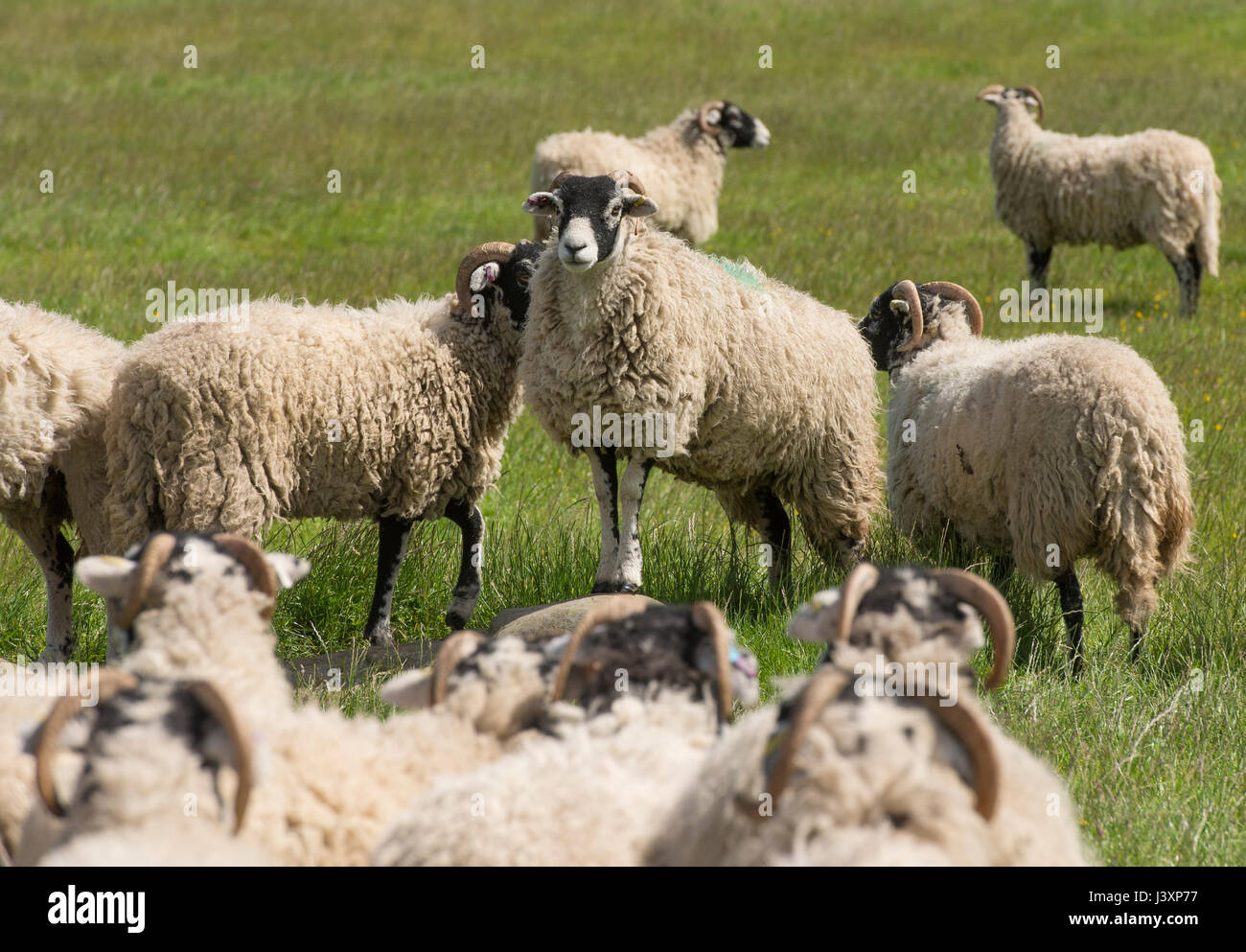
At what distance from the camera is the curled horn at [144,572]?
301 cm

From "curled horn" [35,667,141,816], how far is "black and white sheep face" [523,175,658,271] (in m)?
3.30

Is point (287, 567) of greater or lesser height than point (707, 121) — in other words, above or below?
below

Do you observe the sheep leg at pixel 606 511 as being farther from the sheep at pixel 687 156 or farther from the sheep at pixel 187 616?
the sheep at pixel 687 156

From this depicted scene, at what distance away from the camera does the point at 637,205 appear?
19.4ft

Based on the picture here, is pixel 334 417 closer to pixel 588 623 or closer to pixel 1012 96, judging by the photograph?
pixel 588 623

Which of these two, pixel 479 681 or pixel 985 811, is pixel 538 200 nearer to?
pixel 479 681

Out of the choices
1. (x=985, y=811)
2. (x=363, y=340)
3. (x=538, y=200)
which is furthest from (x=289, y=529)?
(x=985, y=811)

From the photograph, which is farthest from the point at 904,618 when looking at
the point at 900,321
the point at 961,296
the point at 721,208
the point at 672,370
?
the point at 721,208

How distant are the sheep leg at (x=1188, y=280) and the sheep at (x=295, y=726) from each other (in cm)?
1231

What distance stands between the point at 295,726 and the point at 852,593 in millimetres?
1275

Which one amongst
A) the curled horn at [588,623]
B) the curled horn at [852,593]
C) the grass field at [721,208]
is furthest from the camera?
the grass field at [721,208]

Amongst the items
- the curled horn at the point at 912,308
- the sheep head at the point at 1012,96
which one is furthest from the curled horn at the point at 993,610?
the sheep head at the point at 1012,96

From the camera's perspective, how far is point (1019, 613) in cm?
613
